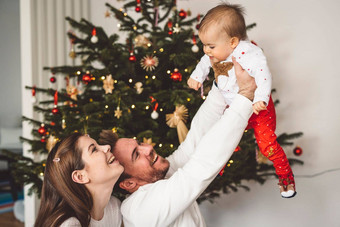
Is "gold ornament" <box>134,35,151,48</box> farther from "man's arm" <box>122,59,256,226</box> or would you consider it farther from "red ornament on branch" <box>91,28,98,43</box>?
"man's arm" <box>122,59,256,226</box>

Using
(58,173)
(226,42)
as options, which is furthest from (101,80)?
(226,42)

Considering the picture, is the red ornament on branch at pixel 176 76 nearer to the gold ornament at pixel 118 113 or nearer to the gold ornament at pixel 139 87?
the gold ornament at pixel 139 87

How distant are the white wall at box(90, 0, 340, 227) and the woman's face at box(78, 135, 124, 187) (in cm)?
178

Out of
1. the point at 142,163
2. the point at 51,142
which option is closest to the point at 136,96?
the point at 51,142

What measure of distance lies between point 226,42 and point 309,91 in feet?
5.33

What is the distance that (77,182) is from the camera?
3.88ft

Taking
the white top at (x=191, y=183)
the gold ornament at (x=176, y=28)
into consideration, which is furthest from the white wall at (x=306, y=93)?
the white top at (x=191, y=183)

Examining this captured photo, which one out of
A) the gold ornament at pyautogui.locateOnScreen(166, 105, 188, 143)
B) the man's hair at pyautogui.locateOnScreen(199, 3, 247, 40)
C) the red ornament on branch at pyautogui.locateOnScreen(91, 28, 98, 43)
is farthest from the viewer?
the red ornament on branch at pyautogui.locateOnScreen(91, 28, 98, 43)

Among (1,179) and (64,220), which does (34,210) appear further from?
(64,220)

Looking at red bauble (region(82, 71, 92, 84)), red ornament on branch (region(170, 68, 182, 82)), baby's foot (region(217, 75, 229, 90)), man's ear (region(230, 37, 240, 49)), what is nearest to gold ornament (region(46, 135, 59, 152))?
red bauble (region(82, 71, 92, 84))

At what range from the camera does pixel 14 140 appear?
5617 mm

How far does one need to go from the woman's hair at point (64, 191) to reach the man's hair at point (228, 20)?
697 millimetres

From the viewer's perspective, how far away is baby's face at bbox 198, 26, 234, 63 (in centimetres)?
112

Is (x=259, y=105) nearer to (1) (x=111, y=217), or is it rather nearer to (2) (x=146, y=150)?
(2) (x=146, y=150)
